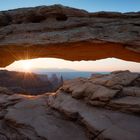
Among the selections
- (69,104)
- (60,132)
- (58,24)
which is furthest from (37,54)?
(60,132)

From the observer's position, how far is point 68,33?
15.9 metres

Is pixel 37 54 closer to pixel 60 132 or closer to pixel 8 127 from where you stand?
pixel 8 127

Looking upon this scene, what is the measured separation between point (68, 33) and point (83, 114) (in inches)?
287

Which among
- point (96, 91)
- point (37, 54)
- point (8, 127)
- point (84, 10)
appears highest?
point (84, 10)

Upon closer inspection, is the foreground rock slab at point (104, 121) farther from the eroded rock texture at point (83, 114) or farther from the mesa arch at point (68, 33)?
the mesa arch at point (68, 33)

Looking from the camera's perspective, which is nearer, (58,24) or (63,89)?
(63,89)

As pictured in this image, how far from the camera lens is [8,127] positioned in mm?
11156

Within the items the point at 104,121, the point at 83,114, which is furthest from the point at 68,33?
the point at 104,121

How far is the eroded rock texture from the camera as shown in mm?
8930

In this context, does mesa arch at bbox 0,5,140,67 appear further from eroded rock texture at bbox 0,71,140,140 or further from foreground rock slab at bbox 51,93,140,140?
foreground rock slab at bbox 51,93,140,140

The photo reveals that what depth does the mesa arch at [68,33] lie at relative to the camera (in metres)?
15.2

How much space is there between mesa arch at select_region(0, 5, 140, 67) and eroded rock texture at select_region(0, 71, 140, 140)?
3511mm

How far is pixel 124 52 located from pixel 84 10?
4.10 metres

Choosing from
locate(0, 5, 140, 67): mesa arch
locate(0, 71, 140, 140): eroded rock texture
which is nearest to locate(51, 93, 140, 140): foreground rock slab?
locate(0, 71, 140, 140): eroded rock texture
